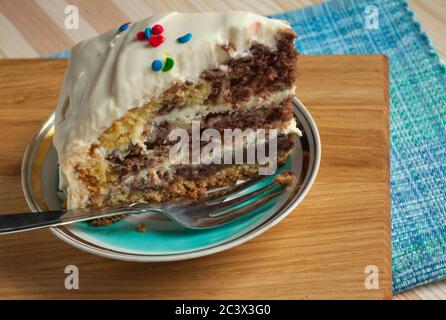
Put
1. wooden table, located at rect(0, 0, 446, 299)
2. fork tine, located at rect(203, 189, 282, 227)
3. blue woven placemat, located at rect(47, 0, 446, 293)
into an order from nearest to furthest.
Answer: fork tine, located at rect(203, 189, 282, 227), blue woven placemat, located at rect(47, 0, 446, 293), wooden table, located at rect(0, 0, 446, 299)

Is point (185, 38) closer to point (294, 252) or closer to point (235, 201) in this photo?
point (235, 201)

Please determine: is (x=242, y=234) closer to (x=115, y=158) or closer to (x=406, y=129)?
(x=115, y=158)

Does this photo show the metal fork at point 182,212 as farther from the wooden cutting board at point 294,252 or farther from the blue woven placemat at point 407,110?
the blue woven placemat at point 407,110

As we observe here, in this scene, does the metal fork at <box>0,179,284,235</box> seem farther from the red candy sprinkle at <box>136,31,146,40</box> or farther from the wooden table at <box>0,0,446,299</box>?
the wooden table at <box>0,0,446,299</box>

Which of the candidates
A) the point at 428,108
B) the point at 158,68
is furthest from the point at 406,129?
the point at 158,68

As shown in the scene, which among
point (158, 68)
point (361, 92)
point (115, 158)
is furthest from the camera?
point (361, 92)

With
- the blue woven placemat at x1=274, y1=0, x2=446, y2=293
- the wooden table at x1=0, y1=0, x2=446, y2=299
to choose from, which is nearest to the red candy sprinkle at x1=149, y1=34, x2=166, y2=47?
the blue woven placemat at x1=274, y1=0, x2=446, y2=293
